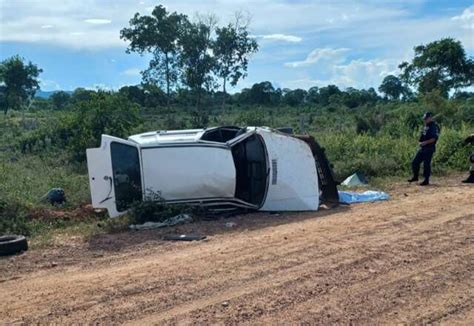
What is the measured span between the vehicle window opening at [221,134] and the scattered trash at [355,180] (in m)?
3.63

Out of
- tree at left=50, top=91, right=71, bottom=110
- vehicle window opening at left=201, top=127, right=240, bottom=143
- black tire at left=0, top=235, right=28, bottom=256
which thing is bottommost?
black tire at left=0, top=235, right=28, bottom=256

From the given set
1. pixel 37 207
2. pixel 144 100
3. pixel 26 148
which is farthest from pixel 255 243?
pixel 144 100

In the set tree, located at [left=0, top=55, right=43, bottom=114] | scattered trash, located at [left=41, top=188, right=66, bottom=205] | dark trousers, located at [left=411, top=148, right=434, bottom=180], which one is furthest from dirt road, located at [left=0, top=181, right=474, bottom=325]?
tree, located at [left=0, top=55, right=43, bottom=114]

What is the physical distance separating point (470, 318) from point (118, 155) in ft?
19.4

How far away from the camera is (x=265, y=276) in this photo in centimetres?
556

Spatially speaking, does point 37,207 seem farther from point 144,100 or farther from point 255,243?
point 144,100

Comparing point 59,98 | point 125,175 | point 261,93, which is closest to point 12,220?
point 125,175

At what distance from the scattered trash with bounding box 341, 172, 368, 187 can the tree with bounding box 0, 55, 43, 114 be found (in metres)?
28.9

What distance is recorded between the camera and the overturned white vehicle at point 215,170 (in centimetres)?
888

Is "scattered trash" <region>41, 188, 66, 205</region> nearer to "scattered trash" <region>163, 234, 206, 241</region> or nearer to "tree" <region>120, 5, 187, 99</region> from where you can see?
"scattered trash" <region>163, 234, 206, 241</region>

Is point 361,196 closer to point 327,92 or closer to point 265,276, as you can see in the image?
point 265,276

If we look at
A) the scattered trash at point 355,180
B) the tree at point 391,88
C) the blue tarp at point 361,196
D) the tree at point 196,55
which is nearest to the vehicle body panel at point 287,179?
the blue tarp at point 361,196

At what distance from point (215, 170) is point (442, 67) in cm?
3272

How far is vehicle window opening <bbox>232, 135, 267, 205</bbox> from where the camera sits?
971 cm
